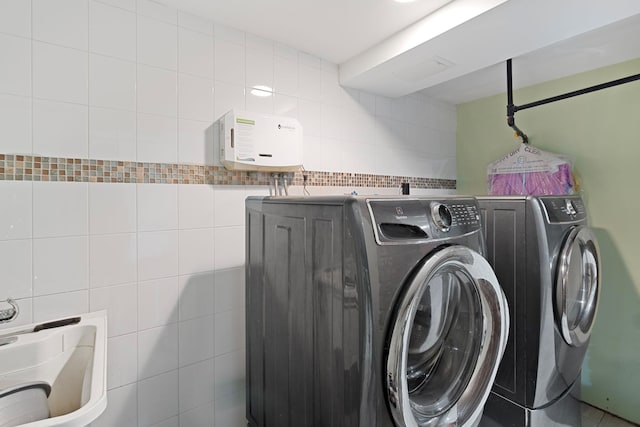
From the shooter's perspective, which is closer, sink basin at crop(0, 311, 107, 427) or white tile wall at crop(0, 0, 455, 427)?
sink basin at crop(0, 311, 107, 427)

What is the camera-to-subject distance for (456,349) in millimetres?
1297

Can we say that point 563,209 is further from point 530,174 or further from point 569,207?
point 530,174

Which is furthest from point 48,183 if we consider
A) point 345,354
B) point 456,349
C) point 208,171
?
point 456,349

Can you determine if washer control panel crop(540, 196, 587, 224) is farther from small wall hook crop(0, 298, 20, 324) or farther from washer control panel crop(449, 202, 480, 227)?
small wall hook crop(0, 298, 20, 324)

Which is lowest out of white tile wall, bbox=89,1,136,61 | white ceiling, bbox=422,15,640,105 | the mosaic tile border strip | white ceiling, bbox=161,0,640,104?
the mosaic tile border strip

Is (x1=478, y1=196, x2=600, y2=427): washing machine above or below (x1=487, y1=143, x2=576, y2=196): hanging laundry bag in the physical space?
below

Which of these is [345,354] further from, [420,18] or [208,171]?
[420,18]

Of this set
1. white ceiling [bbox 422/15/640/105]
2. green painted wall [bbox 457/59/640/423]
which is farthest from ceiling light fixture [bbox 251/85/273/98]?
green painted wall [bbox 457/59/640/423]

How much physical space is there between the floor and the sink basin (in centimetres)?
294

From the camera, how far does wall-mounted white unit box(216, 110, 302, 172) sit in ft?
5.51

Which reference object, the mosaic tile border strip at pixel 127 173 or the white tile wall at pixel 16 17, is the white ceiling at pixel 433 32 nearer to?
the white tile wall at pixel 16 17

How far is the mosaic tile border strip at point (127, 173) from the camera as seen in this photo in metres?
1.29

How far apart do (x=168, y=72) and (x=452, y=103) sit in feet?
8.78

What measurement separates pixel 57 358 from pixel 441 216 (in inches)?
59.8
